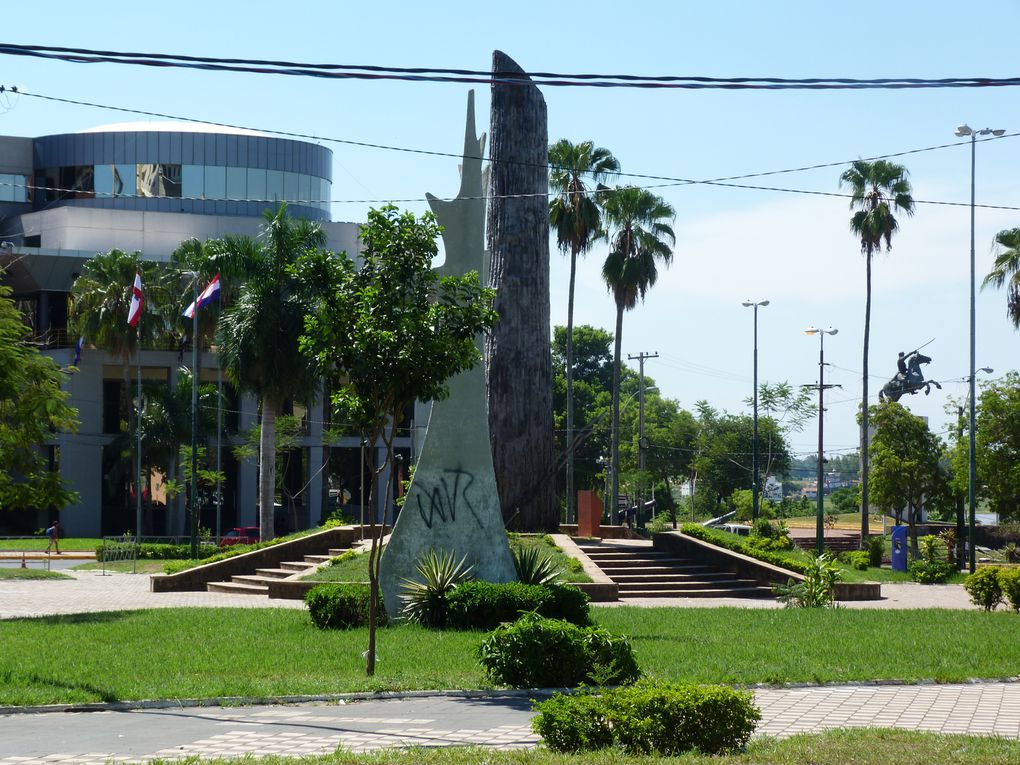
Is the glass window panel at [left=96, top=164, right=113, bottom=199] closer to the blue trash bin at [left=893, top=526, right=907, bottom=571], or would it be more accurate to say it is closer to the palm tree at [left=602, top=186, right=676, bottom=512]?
the palm tree at [left=602, top=186, right=676, bottom=512]

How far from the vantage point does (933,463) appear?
154ft

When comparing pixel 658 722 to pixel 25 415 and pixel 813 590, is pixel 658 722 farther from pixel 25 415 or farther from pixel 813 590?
pixel 25 415

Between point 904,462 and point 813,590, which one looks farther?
point 904,462

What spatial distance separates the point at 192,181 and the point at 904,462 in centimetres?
4144

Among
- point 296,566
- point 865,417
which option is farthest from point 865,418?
point 296,566

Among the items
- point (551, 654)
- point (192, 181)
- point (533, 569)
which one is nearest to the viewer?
point (551, 654)

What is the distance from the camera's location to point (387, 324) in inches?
515

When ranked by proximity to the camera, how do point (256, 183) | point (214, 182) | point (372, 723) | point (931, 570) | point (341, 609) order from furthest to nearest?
point (256, 183), point (214, 182), point (931, 570), point (341, 609), point (372, 723)

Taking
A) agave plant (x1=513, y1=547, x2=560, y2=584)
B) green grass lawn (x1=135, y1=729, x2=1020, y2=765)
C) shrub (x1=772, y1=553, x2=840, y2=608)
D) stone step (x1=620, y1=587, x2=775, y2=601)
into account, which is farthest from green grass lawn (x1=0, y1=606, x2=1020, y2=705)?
stone step (x1=620, y1=587, x2=775, y2=601)

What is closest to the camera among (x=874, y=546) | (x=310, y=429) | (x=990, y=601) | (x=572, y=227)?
(x=990, y=601)

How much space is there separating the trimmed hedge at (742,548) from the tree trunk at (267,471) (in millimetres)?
13598

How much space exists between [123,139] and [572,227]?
114 feet

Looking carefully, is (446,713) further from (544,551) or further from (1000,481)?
(1000,481)

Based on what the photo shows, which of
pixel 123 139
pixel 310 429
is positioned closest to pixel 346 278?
pixel 310 429
